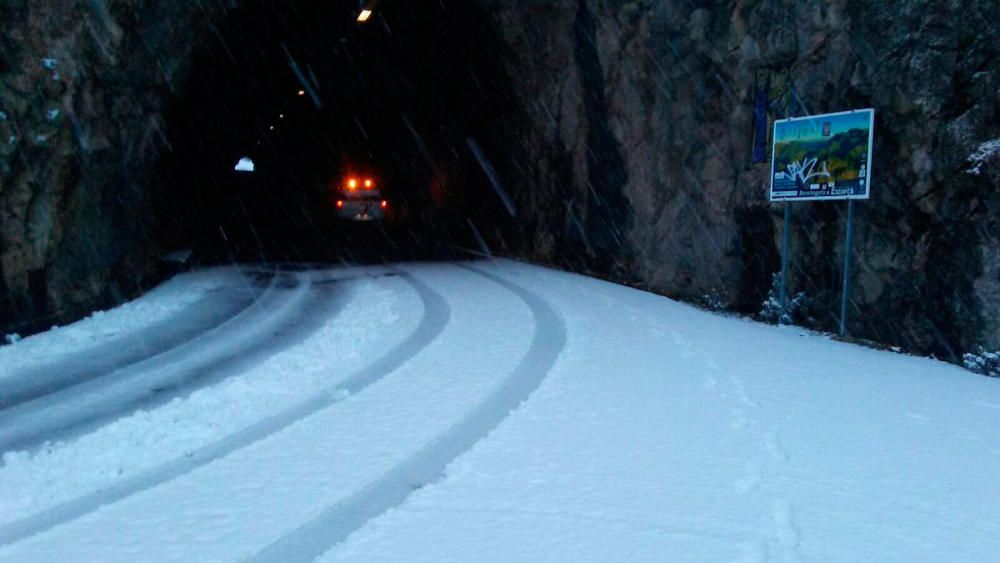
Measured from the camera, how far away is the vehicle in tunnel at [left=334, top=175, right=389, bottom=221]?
34719 mm

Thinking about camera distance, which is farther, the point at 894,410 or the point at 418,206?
the point at 418,206

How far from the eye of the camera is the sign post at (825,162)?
10602 millimetres

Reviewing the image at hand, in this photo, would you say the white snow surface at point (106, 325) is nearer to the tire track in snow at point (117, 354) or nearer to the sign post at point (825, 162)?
the tire track in snow at point (117, 354)

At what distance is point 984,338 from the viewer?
9398 millimetres

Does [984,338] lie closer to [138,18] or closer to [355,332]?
[355,332]

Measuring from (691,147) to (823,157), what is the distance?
14.7 ft

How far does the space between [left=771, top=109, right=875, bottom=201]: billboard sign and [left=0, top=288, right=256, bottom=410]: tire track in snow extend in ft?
30.3

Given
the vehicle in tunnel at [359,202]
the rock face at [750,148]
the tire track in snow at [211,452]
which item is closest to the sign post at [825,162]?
the rock face at [750,148]

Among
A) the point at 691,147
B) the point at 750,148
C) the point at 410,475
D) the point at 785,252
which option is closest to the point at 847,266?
the point at 785,252

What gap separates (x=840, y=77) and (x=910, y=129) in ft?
5.55

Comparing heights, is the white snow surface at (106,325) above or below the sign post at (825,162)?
below

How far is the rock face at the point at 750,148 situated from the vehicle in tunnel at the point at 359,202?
545 inches

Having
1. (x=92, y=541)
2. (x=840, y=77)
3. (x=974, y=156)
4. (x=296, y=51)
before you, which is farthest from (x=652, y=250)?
(x=296, y=51)

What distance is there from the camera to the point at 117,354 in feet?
34.2
